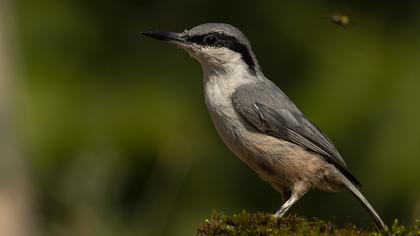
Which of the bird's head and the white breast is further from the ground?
the bird's head

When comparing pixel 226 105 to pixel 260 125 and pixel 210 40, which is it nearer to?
pixel 260 125

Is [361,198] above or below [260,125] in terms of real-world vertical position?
below

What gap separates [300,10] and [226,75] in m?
3.90

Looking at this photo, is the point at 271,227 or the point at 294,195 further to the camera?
the point at 294,195

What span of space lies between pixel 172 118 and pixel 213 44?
315 centimetres

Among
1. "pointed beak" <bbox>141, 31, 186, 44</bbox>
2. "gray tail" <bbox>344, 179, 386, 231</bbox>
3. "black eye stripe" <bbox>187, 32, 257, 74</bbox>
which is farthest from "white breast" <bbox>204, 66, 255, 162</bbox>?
"gray tail" <bbox>344, 179, 386, 231</bbox>

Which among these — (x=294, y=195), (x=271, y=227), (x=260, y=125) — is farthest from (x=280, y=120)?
(x=271, y=227)

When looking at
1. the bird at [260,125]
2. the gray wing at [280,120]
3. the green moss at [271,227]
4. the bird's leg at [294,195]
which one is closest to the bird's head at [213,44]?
the bird at [260,125]

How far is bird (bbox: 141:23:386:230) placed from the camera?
19.2 ft

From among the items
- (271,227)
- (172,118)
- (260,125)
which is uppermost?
(260,125)

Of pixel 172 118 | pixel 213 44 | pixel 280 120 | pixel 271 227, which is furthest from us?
pixel 172 118

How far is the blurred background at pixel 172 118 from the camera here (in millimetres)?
8078

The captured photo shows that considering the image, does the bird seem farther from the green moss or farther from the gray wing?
the green moss

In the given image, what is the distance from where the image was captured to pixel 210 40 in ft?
20.3
